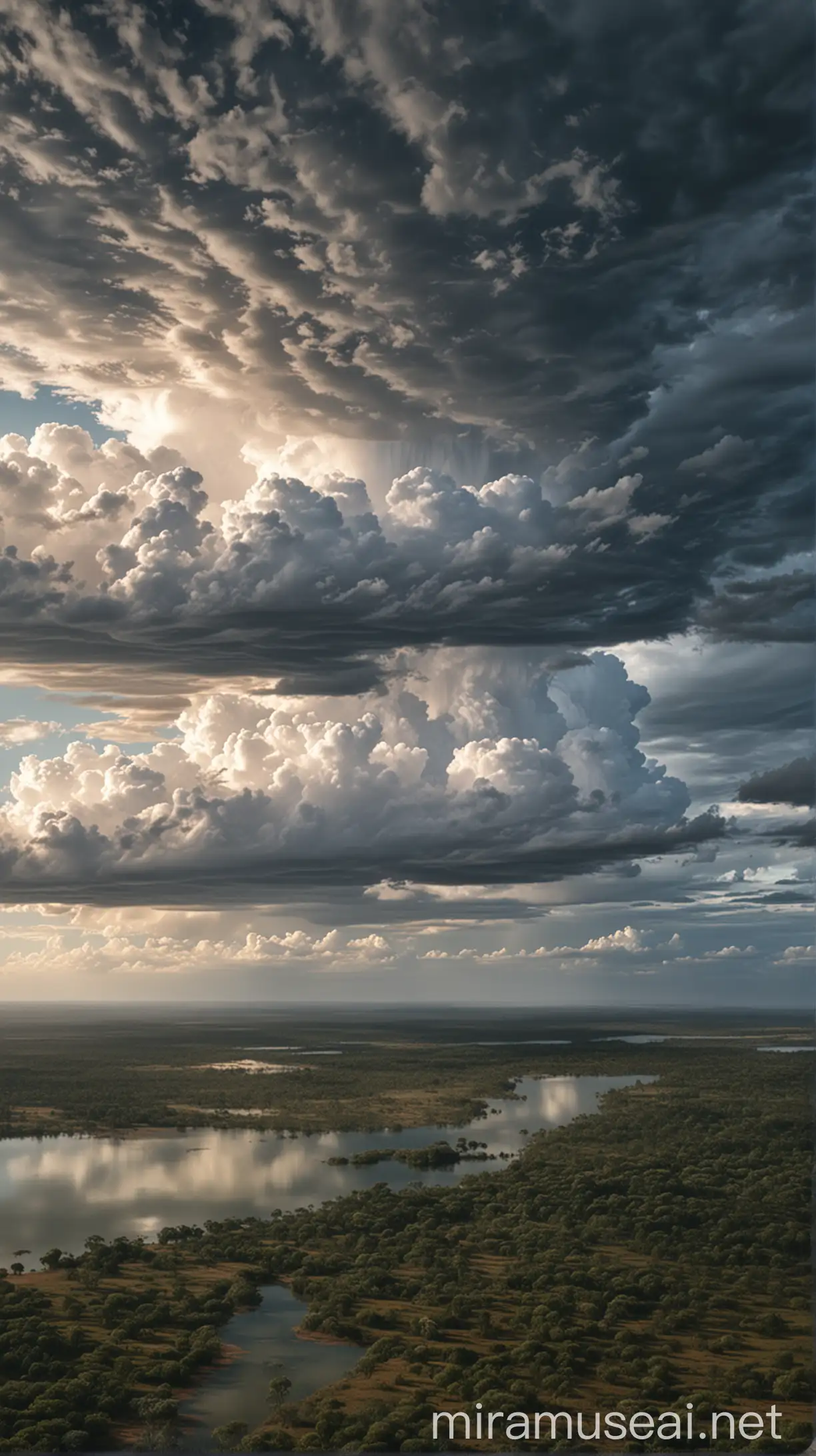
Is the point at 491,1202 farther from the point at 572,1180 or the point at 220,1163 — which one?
the point at 220,1163

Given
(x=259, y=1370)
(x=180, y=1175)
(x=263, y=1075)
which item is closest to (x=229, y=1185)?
(x=180, y=1175)

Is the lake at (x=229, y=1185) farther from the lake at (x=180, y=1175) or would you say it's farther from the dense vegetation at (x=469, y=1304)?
the dense vegetation at (x=469, y=1304)

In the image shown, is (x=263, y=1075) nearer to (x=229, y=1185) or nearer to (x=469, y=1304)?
(x=229, y=1185)

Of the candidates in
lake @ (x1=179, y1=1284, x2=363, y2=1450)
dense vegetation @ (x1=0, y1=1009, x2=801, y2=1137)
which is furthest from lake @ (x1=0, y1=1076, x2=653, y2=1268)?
lake @ (x1=179, y1=1284, x2=363, y2=1450)

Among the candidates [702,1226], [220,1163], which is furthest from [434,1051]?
[702,1226]

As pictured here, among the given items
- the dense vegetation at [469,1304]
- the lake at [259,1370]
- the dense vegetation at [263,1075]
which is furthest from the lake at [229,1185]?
the dense vegetation at [263,1075]

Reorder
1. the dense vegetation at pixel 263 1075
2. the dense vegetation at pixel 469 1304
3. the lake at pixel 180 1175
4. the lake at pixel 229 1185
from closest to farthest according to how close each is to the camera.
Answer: the dense vegetation at pixel 469 1304 < the lake at pixel 229 1185 < the lake at pixel 180 1175 < the dense vegetation at pixel 263 1075

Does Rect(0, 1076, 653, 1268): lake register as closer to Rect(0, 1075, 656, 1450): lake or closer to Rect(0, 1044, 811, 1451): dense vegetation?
Rect(0, 1075, 656, 1450): lake
